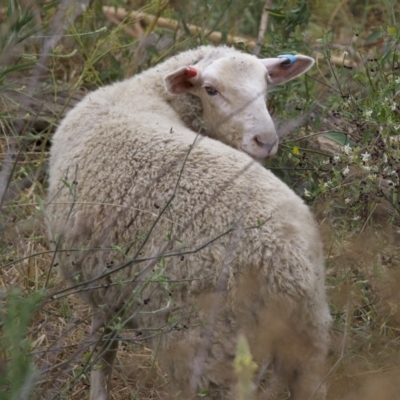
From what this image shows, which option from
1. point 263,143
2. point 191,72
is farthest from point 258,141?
point 191,72

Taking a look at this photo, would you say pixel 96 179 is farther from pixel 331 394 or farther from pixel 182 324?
pixel 331 394

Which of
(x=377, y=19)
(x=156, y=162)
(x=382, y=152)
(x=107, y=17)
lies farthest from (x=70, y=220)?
(x=377, y=19)

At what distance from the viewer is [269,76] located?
400cm

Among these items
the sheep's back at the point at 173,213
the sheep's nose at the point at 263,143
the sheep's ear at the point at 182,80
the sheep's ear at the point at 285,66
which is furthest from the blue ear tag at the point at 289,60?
the sheep's back at the point at 173,213

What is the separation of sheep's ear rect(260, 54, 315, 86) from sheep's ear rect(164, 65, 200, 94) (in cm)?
45

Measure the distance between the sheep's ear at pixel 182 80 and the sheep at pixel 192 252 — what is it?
434mm

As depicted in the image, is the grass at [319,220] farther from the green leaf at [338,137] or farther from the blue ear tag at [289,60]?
the blue ear tag at [289,60]

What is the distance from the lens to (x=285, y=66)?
405 cm

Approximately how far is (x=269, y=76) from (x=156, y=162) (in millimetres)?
1258

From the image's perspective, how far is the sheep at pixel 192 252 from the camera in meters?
2.60

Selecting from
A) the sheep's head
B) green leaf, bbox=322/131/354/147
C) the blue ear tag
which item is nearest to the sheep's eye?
the sheep's head

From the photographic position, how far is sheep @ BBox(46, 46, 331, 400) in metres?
2.60

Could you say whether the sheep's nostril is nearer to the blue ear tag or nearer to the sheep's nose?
the sheep's nose

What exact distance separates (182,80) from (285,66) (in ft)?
2.00
